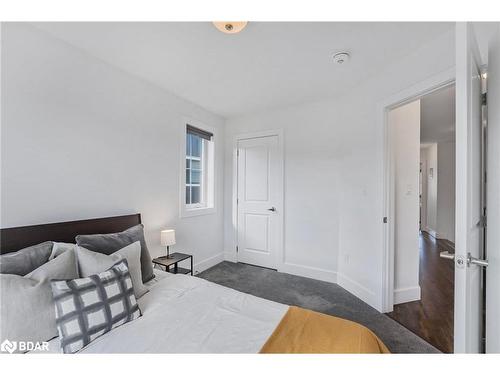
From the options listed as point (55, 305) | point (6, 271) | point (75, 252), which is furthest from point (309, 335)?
point (6, 271)

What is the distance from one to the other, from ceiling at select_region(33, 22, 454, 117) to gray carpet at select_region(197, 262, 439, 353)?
8.09ft

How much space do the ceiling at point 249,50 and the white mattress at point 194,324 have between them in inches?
76.7

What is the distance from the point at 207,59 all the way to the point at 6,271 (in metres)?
2.08

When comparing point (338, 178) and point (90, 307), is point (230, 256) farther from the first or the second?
point (90, 307)

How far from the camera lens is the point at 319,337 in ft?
3.61

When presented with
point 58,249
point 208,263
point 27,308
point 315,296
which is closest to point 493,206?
point 315,296

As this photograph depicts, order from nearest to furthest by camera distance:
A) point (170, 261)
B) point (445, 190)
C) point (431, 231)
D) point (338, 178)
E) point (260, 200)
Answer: point (170, 261) < point (338, 178) < point (260, 200) < point (445, 190) < point (431, 231)

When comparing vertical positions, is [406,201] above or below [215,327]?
above

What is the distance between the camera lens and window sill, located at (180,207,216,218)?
9.76 feet

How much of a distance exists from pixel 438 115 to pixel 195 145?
158 inches

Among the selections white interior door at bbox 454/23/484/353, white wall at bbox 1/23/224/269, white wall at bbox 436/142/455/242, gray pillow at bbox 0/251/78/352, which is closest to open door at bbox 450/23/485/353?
white interior door at bbox 454/23/484/353

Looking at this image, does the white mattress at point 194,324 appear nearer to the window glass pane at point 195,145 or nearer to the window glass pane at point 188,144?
the window glass pane at point 188,144

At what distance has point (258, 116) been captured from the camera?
3527mm
